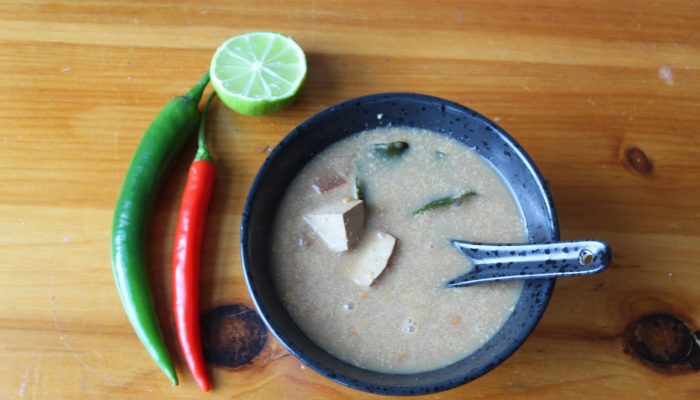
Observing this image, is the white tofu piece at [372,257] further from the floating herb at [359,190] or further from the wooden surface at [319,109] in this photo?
the wooden surface at [319,109]

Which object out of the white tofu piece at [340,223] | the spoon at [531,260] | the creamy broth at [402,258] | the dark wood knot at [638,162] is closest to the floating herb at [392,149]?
the creamy broth at [402,258]

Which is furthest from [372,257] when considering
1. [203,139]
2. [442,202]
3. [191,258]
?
[203,139]

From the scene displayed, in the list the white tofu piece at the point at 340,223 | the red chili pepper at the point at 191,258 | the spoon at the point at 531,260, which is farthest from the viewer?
the red chili pepper at the point at 191,258

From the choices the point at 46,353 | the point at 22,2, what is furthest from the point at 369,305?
the point at 22,2

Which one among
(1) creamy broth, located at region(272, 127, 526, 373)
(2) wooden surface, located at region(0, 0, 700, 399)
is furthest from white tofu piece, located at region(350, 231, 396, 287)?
(2) wooden surface, located at region(0, 0, 700, 399)

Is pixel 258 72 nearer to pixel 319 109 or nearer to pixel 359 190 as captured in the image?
pixel 319 109

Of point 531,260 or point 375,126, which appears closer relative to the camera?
point 531,260
